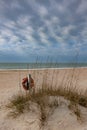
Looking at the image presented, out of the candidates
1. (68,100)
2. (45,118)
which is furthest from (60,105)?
(45,118)

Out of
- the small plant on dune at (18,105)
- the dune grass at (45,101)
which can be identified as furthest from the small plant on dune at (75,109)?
the small plant on dune at (18,105)

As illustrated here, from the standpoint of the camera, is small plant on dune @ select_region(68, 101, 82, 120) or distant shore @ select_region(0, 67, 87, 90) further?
distant shore @ select_region(0, 67, 87, 90)

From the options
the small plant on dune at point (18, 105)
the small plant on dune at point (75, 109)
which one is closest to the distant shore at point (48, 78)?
the small plant on dune at point (18, 105)

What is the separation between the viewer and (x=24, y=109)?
4.02m

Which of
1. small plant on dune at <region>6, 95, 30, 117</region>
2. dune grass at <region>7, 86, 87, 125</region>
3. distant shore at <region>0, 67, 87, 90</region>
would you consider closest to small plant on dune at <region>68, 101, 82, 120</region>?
dune grass at <region>7, 86, 87, 125</region>

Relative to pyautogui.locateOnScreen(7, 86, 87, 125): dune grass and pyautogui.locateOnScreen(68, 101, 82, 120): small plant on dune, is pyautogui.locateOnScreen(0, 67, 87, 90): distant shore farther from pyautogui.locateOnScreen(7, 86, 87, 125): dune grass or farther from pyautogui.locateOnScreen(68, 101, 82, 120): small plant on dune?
pyautogui.locateOnScreen(68, 101, 82, 120): small plant on dune

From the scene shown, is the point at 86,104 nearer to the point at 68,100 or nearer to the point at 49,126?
the point at 68,100

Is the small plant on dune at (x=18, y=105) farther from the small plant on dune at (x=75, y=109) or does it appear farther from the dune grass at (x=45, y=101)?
the small plant on dune at (x=75, y=109)

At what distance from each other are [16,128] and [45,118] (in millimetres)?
549

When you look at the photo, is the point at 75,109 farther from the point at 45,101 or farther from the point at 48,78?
the point at 48,78

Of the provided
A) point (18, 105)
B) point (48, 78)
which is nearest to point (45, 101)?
point (18, 105)

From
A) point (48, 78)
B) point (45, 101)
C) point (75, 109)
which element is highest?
point (48, 78)

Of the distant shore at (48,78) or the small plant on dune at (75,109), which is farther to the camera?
the distant shore at (48,78)

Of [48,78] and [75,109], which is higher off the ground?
[48,78]
